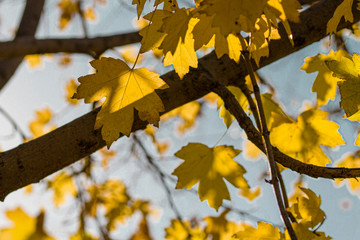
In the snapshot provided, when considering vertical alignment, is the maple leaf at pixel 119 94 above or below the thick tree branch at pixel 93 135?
above

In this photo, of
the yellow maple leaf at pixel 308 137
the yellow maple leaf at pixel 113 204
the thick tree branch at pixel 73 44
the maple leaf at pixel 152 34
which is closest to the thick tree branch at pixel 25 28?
the thick tree branch at pixel 73 44

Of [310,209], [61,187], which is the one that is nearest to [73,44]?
[61,187]

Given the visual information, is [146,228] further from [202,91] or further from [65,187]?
[202,91]

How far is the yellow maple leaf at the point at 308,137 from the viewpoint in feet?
3.68

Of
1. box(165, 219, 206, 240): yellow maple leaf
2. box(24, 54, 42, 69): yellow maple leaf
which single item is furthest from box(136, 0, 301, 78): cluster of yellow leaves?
box(24, 54, 42, 69): yellow maple leaf

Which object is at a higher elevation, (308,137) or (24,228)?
(24,228)

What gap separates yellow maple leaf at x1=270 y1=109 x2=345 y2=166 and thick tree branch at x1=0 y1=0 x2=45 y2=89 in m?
1.91

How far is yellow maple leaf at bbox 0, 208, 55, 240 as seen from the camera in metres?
0.64

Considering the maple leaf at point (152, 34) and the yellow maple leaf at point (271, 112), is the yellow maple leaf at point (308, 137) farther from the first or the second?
the maple leaf at point (152, 34)

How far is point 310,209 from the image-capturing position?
35.8 inches

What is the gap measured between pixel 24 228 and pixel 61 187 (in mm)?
1812

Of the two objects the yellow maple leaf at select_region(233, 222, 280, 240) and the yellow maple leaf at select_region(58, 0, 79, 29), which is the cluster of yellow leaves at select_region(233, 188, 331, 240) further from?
the yellow maple leaf at select_region(58, 0, 79, 29)

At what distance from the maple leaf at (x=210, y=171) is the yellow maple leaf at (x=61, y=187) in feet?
4.69

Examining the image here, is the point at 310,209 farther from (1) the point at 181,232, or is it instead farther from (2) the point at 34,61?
(2) the point at 34,61
